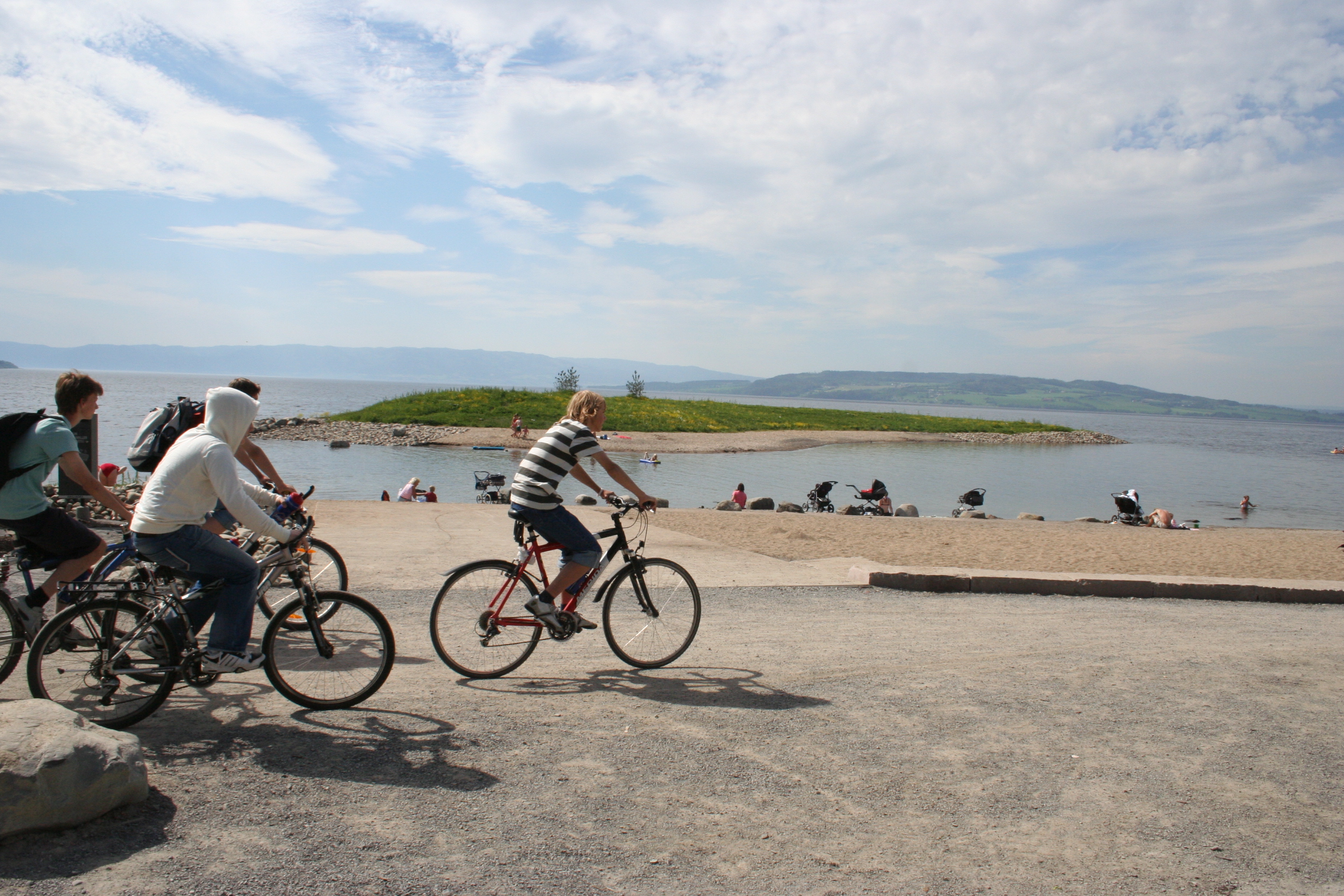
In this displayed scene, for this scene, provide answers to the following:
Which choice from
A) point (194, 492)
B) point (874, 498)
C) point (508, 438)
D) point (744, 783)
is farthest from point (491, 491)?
point (508, 438)

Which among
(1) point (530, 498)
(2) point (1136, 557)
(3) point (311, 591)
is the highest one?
(1) point (530, 498)

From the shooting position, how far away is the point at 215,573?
403cm

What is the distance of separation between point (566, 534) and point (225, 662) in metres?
1.97

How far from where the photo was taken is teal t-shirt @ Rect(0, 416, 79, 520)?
14.5ft

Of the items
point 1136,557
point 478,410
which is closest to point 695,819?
point 1136,557

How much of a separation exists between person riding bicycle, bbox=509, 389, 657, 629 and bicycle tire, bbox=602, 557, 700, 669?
0.23 meters

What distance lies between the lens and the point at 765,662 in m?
5.78

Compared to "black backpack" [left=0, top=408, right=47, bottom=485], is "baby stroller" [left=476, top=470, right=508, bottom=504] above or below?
below

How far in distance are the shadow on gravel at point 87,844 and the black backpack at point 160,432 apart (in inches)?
119

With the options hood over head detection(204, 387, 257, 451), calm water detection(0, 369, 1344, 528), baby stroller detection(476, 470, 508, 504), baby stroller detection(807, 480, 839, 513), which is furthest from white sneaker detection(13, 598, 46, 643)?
baby stroller detection(807, 480, 839, 513)

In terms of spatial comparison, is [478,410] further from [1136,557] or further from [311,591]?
[311,591]

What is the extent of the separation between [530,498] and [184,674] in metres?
2.01

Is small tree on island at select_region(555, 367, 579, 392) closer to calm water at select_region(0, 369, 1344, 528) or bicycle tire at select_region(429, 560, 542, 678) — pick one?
calm water at select_region(0, 369, 1344, 528)

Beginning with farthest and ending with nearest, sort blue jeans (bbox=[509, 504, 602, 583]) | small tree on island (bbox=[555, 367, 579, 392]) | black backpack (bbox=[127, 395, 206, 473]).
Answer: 1. small tree on island (bbox=[555, 367, 579, 392])
2. black backpack (bbox=[127, 395, 206, 473])
3. blue jeans (bbox=[509, 504, 602, 583])
